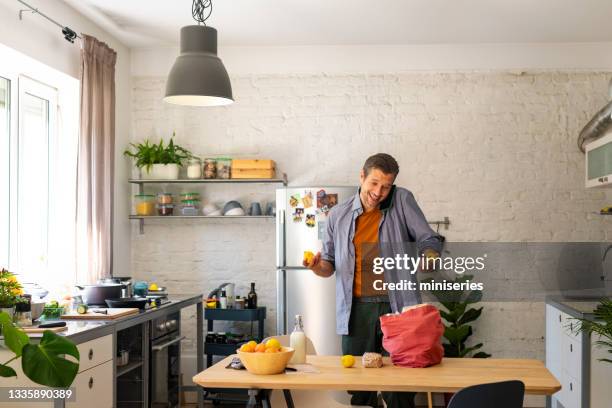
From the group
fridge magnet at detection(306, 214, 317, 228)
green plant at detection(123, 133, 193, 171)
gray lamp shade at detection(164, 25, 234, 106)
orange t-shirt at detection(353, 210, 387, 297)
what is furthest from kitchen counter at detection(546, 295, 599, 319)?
green plant at detection(123, 133, 193, 171)

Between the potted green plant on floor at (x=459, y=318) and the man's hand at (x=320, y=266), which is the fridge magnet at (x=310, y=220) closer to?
the potted green plant on floor at (x=459, y=318)

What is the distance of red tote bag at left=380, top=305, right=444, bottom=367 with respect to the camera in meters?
3.08

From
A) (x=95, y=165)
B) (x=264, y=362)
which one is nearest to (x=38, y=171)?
(x=95, y=165)

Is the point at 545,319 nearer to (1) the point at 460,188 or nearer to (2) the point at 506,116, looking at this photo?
(1) the point at 460,188

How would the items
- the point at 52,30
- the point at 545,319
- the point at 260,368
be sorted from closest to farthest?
the point at 260,368, the point at 52,30, the point at 545,319

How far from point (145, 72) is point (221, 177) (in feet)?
3.80

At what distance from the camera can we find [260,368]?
2.97m

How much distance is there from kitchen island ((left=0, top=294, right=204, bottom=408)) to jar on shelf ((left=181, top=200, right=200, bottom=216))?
1040mm

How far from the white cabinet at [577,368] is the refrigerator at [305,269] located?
1.54 meters

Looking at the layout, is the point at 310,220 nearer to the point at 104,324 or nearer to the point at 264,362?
the point at 104,324

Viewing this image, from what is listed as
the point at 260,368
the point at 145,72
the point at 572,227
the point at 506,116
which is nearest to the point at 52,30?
the point at 145,72

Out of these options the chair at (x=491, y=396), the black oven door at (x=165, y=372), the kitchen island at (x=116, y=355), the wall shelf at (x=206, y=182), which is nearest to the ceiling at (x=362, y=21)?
the wall shelf at (x=206, y=182)

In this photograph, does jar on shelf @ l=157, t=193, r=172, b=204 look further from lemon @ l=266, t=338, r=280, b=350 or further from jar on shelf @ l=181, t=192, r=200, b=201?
lemon @ l=266, t=338, r=280, b=350

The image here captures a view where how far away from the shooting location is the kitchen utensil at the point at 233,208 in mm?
6008
